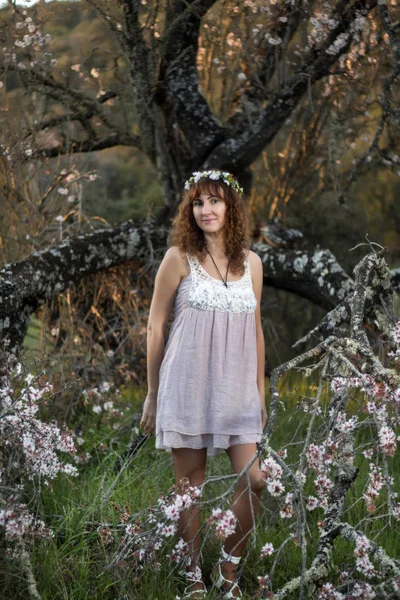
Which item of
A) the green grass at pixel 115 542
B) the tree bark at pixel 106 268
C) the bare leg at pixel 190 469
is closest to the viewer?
the green grass at pixel 115 542

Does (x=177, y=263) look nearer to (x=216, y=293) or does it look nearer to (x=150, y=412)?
(x=216, y=293)

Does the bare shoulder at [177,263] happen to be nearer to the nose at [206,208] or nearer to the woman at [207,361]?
the woman at [207,361]

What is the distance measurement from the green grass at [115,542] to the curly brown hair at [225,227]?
0.63 meters

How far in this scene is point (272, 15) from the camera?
15.3ft

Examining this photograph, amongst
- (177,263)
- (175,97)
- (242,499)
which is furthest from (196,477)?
(175,97)

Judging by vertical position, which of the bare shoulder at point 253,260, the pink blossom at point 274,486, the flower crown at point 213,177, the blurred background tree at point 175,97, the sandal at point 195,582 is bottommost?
the sandal at point 195,582

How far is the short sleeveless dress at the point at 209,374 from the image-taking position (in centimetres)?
296

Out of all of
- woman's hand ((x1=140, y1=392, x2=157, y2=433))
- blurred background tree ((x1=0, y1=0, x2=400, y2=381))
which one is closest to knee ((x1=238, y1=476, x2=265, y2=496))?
woman's hand ((x1=140, y1=392, x2=157, y2=433))

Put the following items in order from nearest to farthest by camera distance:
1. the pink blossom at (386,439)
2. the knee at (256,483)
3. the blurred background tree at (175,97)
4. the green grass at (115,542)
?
the pink blossom at (386,439), the green grass at (115,542), the knee at (256,483), the blurred background tree at (175,97)

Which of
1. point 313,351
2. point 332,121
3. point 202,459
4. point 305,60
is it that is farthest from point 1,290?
point 332,121

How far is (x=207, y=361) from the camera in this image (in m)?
2.98

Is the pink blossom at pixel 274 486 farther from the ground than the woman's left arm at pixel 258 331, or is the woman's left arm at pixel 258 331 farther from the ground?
the woman's left arm at pixel 258 331

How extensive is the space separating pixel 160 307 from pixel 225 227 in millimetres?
440

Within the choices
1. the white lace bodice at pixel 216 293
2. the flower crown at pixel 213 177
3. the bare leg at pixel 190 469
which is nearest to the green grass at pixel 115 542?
the bare leg at pixel 190 469
